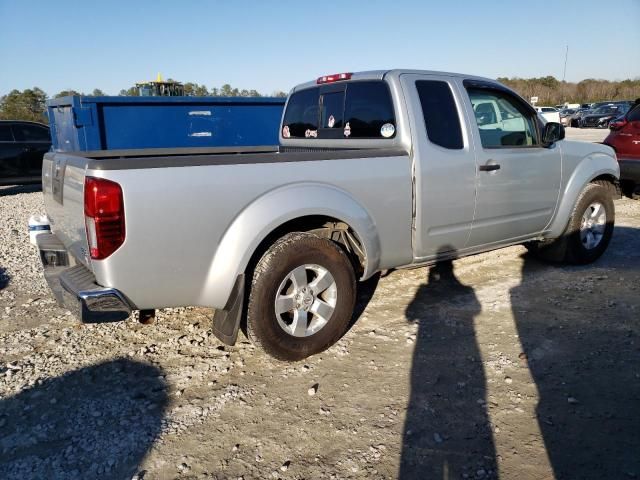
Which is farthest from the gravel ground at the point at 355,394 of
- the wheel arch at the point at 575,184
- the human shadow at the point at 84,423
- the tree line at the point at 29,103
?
the tree line at the point at 29,103

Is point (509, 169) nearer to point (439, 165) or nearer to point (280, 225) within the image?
point (439, 165)

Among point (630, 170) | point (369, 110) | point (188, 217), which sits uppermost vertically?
point (369, 110)

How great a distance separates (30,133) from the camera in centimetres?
1080

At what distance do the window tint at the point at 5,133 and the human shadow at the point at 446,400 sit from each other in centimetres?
984

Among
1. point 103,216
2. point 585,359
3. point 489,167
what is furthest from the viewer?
point 489,167

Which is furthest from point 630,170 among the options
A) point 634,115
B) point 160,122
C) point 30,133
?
point 30,133

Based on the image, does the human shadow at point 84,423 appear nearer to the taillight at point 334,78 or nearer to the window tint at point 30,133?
the taillight at point 334,78

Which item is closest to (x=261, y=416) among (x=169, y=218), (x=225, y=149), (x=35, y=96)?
(x=169, y=218)

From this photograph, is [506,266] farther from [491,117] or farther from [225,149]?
[225,149]

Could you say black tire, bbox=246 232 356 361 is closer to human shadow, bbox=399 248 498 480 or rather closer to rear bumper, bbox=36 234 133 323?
human shadow, bbox=399 248 498 480

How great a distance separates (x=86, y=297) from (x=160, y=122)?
4.72 m

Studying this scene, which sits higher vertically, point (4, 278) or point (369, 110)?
point (369, 110)

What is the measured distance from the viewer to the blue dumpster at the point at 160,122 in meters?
6.43

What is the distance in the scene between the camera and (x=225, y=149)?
15.9 feet
